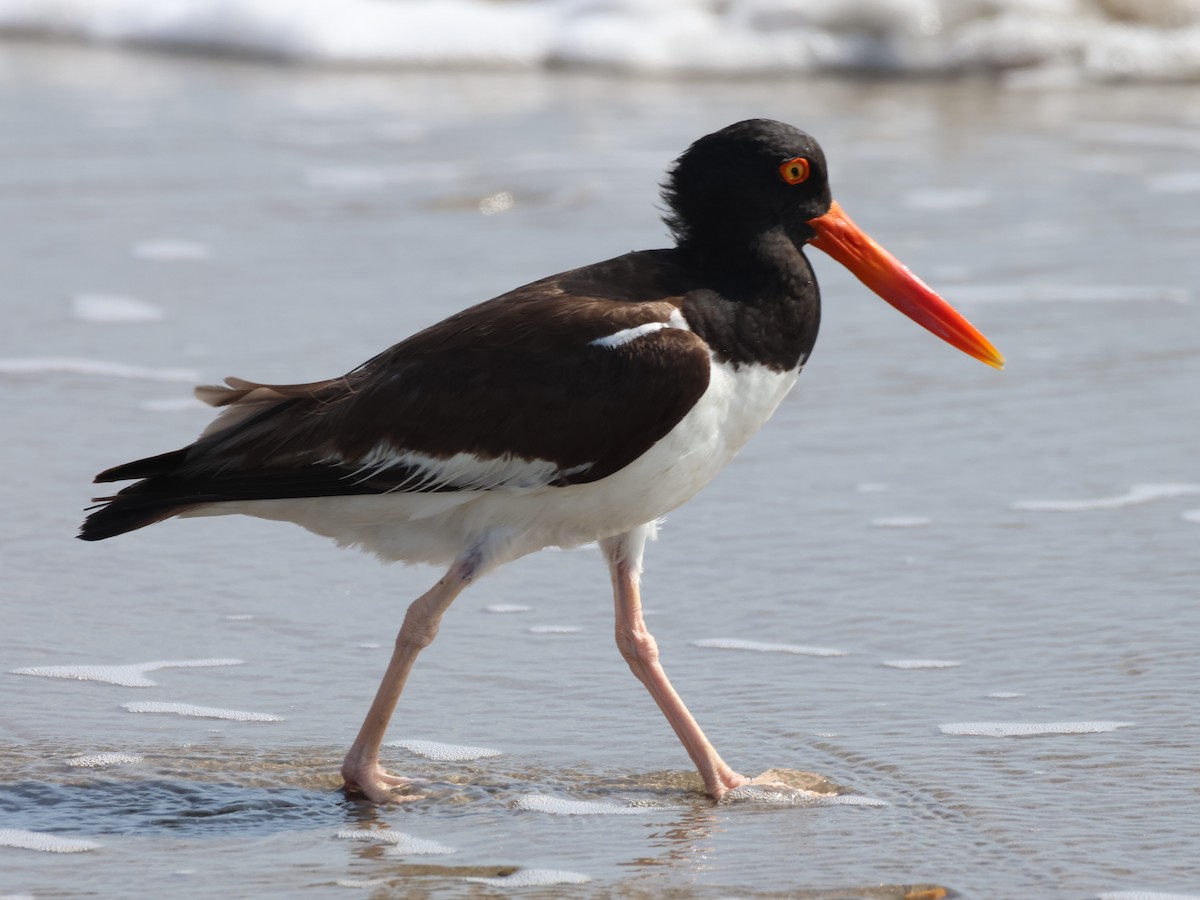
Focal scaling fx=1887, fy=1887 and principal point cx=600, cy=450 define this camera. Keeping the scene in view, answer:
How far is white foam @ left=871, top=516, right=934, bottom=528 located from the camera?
21.2ft

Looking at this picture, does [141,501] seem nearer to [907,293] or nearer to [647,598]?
[647,598]

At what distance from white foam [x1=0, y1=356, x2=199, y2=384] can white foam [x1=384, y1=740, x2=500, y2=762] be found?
345 centimetres

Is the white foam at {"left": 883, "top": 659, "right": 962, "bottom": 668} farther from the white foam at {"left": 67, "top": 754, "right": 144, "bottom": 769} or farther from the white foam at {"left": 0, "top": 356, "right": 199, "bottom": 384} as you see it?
the white foam at {"left": 0, "top": 356, "right": 199, "bottom": 384}

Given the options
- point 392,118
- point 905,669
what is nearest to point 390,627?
point 905,669

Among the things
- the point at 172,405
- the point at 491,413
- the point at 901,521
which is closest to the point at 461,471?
the point at 491,413

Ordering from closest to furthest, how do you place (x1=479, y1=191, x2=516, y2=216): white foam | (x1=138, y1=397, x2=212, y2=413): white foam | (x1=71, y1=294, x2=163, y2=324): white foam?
(x1=138, y1=397, x2=212, y2=413): white foam → (x1=71, y1=294, x2=163, y2=324): white foam → (x1=479, y1=191, x2=516, y2=216): white foam

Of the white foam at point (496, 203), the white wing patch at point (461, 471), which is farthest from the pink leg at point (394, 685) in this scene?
the white foam at point (496, 203)

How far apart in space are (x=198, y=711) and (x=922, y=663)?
2.03 m

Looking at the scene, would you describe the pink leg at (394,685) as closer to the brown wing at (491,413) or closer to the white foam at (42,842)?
the brown wing at (491,413)

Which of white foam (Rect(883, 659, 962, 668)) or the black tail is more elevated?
the black tail

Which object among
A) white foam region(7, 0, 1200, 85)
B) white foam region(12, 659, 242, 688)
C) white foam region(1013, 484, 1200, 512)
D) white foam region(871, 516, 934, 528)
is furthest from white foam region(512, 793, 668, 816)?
white foam region(7, 0, 1200, 85)

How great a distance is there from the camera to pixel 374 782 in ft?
15.0

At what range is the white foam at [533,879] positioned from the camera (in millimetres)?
4027

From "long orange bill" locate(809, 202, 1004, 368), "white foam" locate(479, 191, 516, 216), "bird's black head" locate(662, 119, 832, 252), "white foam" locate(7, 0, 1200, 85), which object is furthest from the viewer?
"white foam" locate(7, 0, 1200, 85)
